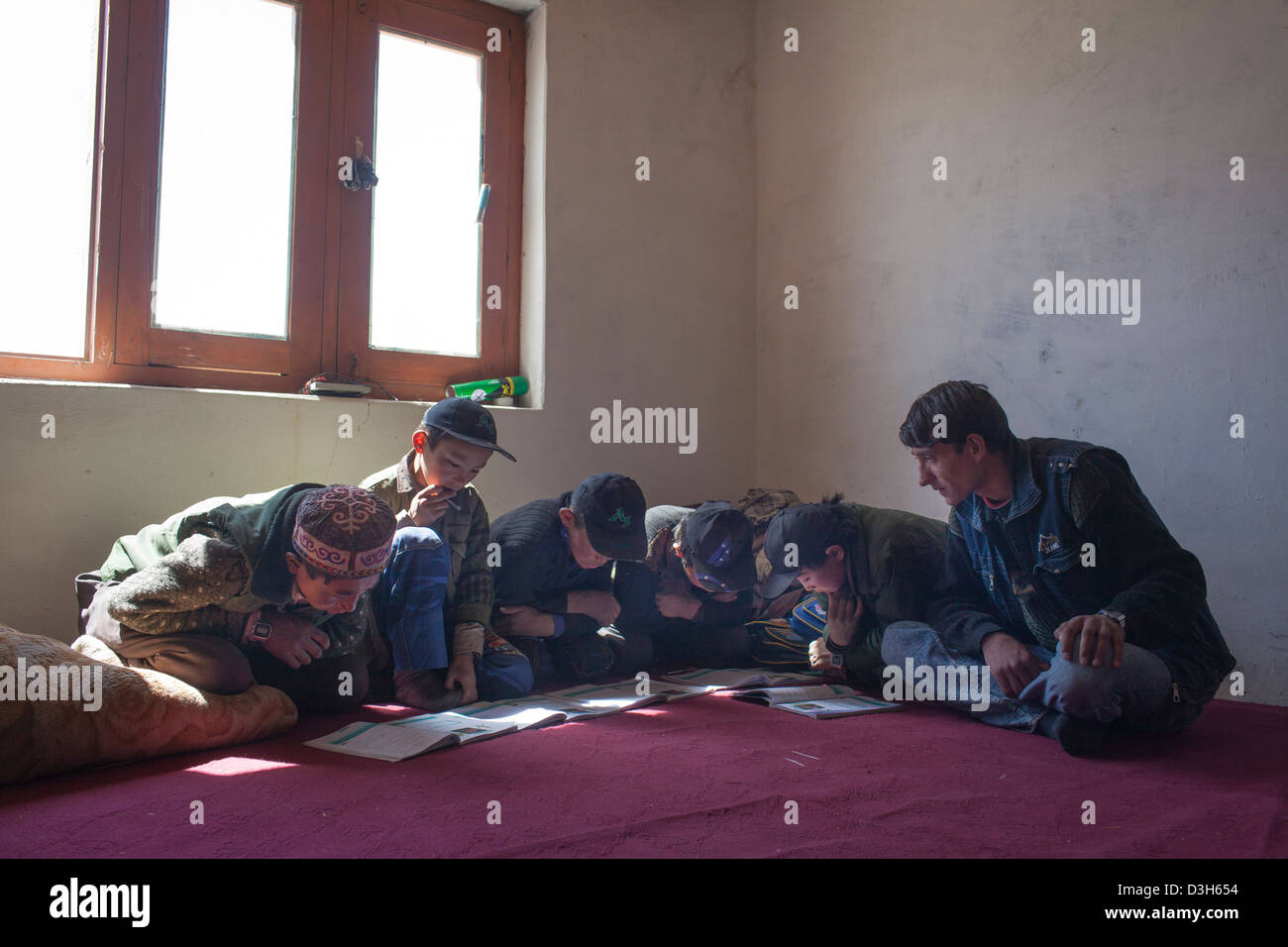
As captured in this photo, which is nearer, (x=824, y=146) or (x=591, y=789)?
(x=591, y=789)

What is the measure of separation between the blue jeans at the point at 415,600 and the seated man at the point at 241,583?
0.27 metres

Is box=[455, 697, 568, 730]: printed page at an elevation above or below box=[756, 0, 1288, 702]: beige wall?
below

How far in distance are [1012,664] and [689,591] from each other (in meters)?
1.19

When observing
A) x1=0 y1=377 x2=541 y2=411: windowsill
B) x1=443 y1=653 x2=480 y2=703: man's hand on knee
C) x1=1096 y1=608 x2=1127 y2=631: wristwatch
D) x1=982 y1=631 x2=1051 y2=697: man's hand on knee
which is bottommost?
x1=443 y1=653 x2=480 y2=703: man's hand on knee

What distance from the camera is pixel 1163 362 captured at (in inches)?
127

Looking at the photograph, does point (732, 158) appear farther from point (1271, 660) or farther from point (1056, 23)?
point (1271, 660)

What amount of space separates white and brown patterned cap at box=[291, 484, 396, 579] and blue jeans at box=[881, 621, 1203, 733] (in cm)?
159

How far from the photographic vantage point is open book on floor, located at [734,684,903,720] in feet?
8.87

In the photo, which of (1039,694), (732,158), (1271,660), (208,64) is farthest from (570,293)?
(1271,660)

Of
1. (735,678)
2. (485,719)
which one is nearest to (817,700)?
(735,678)

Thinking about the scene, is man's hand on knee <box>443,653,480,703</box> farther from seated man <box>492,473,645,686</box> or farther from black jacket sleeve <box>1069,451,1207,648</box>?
black jacket sleeve <box>1069,451,1207,648</box>

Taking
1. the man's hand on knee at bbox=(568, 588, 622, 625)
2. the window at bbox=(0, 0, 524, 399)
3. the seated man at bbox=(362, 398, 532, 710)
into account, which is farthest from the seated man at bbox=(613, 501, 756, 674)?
the window at bbox=(0, 0, 524, 399)

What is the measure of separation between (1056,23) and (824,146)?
1.23 meters

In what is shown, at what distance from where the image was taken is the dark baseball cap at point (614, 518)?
298 cm
